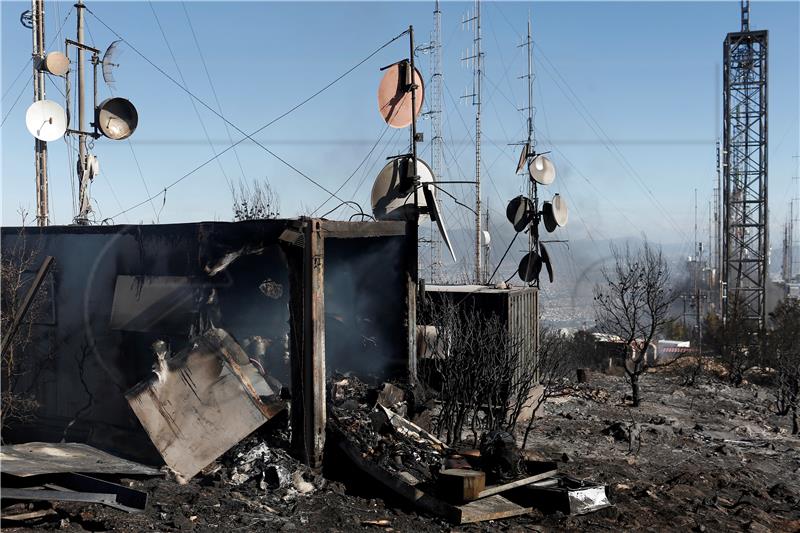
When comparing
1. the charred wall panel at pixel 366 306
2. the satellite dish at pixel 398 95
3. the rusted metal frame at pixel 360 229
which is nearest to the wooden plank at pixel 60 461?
the rusted metal frame at pixel 360 229

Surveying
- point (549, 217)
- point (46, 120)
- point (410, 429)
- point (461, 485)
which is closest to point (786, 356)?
point (549, 217)

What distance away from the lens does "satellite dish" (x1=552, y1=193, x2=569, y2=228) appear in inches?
691

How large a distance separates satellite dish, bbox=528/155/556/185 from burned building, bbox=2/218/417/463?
673 centimetres

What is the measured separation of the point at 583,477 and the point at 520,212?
9524 mm

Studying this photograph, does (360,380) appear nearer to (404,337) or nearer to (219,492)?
(404,337)

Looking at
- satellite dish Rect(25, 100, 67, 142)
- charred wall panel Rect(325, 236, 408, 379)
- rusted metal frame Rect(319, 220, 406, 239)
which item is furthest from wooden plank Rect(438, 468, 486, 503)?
satellite dish Rect(25, 100, 67, 142)

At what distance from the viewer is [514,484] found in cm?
847

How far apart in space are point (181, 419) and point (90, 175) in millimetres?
10507

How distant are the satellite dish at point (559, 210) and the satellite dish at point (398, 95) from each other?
602 centimetres

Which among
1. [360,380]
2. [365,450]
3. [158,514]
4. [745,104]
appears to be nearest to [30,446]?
[158,514]

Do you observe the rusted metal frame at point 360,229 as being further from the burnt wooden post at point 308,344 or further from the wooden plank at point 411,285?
the wooden plank at point 411,285

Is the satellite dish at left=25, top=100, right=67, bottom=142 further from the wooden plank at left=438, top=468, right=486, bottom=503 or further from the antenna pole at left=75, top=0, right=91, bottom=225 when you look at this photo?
the wooden plank at left=438, top=468, right=486, bottom=503

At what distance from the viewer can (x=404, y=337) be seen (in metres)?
11.9

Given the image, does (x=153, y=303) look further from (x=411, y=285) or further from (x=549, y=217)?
(x=549, y=217)
